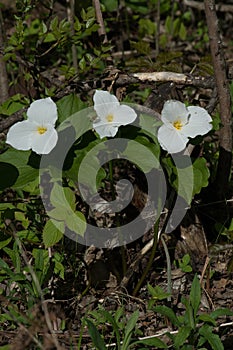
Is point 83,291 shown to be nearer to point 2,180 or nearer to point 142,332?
point 142,332

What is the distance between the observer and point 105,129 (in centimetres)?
185

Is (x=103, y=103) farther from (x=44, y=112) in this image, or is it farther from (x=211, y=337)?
(x=211, y=337)

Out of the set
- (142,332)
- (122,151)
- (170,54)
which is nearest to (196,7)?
(170,54)

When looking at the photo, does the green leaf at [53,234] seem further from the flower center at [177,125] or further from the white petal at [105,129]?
the flower center at [177,125]

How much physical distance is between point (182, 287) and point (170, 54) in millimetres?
894

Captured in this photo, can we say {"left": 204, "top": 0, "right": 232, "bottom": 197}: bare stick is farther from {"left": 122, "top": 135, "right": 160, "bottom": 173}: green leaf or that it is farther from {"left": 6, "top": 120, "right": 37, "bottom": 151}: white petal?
{"left": 6, "top": 120, "right": 37, "bottom": 151}: white petal

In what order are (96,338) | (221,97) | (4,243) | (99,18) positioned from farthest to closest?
(99,18), (221,97), (4,243), (96,338)

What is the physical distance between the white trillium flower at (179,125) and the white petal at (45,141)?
322mm

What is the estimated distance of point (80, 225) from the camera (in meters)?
1.83

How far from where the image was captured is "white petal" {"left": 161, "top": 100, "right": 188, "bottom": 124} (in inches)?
74.6

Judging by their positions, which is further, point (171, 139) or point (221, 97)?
point (221, 97)

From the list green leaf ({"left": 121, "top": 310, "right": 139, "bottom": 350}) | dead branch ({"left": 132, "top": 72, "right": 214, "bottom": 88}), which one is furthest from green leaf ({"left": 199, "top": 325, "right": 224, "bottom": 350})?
dead branch ({"left": 132, "top": 72, "right": 214, "bottom": 88})

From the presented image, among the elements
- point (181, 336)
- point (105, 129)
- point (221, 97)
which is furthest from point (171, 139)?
point (181, 336)

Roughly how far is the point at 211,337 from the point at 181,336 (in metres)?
0.09
